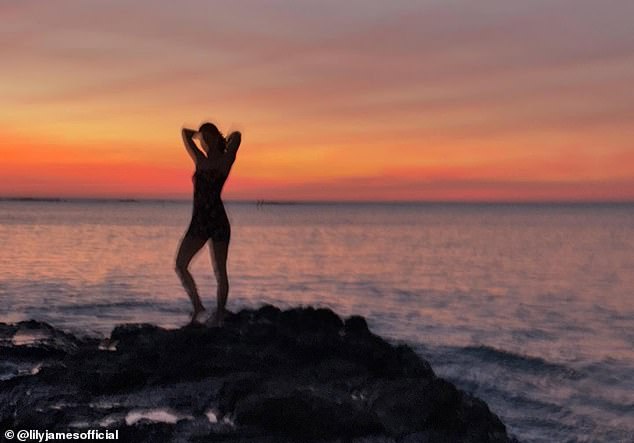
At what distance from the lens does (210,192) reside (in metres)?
9.80

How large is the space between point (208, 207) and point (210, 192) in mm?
202

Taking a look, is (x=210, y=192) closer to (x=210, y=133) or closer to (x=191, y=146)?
(x=191, y=146)

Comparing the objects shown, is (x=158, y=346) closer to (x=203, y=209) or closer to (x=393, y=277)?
(x=203, y=209)

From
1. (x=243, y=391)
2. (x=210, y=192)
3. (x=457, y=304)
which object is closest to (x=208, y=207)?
(x=210, y=192)

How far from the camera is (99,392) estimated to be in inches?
332

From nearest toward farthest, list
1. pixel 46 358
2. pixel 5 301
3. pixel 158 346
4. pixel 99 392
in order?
pixel 99 392, pixel 158 346, pixel 46 358, pixel 5 301

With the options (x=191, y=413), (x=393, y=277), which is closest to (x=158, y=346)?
(x=191, y=413)

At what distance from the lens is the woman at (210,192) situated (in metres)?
9.66

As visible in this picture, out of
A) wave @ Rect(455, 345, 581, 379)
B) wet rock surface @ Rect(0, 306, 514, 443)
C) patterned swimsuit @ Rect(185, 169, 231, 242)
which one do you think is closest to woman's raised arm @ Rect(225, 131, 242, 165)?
patterned swimsuit @ Rect(185, 169, 231, 242)

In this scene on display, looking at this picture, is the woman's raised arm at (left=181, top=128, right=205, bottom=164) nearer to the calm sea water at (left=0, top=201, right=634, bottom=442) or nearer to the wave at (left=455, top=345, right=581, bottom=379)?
the calm sea water at (left=0, top=201, right=634, bottom=442)

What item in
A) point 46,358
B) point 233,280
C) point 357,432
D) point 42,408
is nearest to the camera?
point 357,432

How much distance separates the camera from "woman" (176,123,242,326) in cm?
966

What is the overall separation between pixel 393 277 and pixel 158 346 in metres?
25.3

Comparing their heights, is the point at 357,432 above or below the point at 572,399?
above
